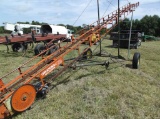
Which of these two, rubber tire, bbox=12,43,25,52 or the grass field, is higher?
rubber tire, bbox=12,43,25,52

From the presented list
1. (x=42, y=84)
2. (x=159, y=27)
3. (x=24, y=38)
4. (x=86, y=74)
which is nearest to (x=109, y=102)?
(x=42, y=84)

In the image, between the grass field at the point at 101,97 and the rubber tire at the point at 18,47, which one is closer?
the grass field at the point at 101,97

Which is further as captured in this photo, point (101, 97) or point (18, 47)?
point (18, 47)

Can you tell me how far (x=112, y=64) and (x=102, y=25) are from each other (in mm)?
2289

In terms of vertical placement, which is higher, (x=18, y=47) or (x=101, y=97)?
(x=18, y=47)

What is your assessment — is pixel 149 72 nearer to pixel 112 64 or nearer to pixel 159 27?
pixel 112 64

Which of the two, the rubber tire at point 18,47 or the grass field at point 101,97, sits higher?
the rubber tire at point 18,47

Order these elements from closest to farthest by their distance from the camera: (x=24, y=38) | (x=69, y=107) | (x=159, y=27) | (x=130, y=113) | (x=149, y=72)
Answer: (x=130, y=113) < (x=69, y=107) < (x=149, y=72) < (x=24, y=38) < (x=159, y=27)

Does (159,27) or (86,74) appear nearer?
(86,74)

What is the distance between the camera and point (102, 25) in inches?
395

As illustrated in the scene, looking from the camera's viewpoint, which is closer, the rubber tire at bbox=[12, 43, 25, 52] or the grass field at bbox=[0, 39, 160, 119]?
the grass field at bbox=[0, 39, 160, 119]

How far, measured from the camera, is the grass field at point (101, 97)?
5.20m

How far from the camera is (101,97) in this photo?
623 cm

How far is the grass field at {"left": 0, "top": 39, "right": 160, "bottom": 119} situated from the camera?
5199 millimetres
